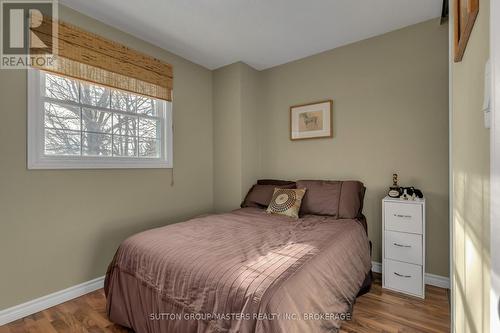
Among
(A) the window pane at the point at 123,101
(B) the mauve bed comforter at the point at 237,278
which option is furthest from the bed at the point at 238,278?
(A) the window pane at the point at 123,101

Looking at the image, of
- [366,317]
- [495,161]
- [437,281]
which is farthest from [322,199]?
[495,161]

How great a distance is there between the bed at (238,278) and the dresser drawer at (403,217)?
1.16 feet

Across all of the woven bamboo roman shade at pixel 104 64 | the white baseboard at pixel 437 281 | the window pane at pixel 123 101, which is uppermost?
the woven bamboo roman shade at pixel 104 64

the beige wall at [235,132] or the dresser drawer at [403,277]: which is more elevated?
the beige wall at [235,132]

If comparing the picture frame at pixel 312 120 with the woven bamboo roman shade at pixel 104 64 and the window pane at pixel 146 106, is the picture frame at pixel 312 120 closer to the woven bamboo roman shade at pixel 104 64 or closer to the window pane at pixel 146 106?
the woven bamboo roman shade at pixel 104 64

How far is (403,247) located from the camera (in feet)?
7.09

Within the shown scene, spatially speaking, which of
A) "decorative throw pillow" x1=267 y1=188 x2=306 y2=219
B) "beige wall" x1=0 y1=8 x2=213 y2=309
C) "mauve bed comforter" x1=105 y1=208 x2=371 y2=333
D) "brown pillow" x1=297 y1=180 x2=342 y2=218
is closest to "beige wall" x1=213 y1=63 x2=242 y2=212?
"beige wall" x1=0 y1=8 x2=213 y2=309

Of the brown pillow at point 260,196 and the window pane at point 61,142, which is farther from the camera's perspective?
the brown pillow at point 260,196

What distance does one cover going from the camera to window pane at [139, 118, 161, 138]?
2.76 m

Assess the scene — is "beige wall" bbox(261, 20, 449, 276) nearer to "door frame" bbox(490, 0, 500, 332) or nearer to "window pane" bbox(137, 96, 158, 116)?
"window pane" bbox(137, 96, 158, 116)

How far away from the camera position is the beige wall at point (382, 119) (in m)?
2.31

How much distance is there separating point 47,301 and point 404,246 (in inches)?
121

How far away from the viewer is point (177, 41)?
2.72 m

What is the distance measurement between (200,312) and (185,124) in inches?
93.2
